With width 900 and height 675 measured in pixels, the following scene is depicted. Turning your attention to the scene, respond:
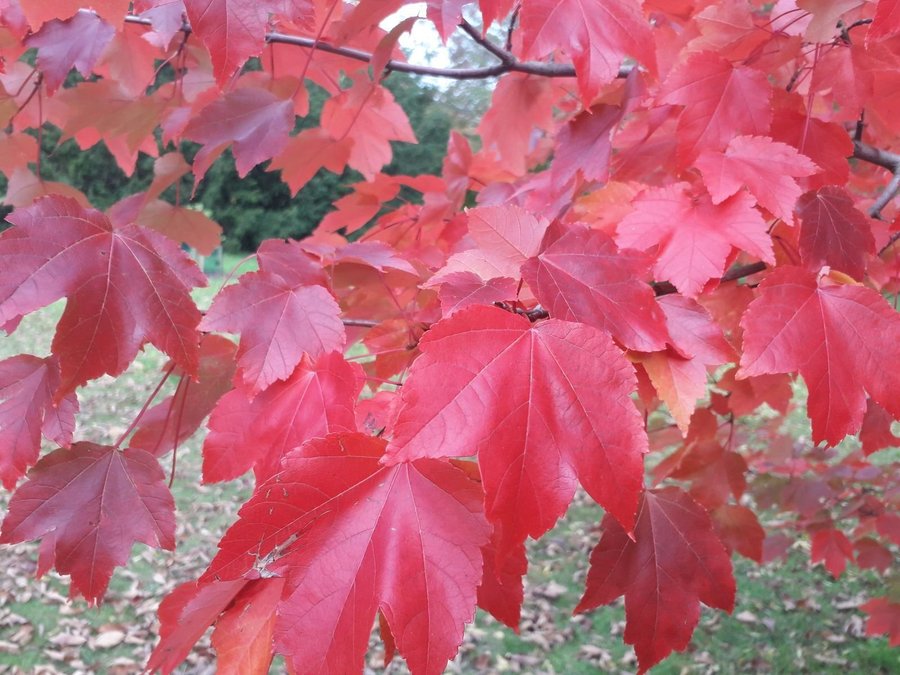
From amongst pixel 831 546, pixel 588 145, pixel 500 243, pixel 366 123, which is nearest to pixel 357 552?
pixel 500 243

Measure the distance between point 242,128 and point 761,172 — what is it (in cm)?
89

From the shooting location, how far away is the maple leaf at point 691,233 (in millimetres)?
890

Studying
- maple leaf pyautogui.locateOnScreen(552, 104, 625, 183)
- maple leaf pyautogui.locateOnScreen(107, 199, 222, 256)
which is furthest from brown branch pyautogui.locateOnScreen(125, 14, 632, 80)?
maple leaf pyautogui.locateOnScreen(107, 199, 222, 256)

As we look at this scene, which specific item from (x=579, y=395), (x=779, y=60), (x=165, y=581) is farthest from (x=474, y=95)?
(x=579, y=395)

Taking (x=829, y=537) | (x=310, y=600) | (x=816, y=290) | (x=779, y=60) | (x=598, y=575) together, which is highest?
(x=779, y=60)

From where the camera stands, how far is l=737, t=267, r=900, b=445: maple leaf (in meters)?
0.83

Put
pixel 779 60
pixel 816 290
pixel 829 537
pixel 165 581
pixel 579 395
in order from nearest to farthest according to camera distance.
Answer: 1. pixel 579 395
2. pixel 816 290
3. pixel 779 60
4. pixel 829 537
5. pixel 165 581

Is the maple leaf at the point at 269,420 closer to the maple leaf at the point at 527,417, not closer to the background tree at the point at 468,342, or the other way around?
the background tree at the point at 468,342

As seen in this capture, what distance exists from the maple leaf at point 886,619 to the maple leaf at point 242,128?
259cm

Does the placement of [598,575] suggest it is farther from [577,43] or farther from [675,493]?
[577,43]

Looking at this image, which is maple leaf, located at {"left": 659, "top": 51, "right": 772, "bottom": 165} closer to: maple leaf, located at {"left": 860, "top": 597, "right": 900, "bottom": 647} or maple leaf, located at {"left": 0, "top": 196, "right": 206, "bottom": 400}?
maple leaf, located at {"left": 0, "top": 196, "right": 206, "bottom": 400}

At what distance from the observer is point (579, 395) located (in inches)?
27.0

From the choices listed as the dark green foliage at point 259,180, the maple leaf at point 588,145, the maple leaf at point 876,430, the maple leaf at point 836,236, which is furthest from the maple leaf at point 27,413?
the dark green foliage at point 259,180

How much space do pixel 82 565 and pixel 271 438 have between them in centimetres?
34
